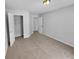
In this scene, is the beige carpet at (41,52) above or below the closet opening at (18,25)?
below

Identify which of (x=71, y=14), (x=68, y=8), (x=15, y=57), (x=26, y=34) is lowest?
(x=15, y=57)

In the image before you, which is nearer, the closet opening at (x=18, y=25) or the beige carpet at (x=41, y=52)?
the beige carpet at (x=41, y=52)

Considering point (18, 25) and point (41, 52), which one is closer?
point (41, 52)

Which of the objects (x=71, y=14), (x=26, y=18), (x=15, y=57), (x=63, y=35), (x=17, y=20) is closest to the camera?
(x=15, y=57)

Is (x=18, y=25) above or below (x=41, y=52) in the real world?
above

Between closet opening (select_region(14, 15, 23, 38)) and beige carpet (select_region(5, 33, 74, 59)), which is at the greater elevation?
closet opening (select_region(14, 15, 23, 38))

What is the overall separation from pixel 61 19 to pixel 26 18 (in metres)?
2.92

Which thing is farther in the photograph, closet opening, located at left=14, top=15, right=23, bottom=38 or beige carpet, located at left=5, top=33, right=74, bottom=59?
closet opening, located at left=14, top=15, right=23, bottom=38

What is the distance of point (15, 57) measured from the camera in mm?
2812

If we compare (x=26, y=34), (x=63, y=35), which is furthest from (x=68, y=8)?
(x=26, y=34)
